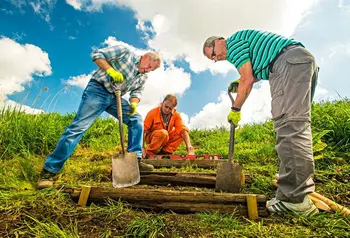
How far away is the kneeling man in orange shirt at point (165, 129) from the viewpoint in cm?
554

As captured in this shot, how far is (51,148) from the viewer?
5359mm

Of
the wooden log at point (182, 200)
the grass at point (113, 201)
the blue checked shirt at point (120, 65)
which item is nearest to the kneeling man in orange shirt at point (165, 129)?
the grass at point (113, 201)

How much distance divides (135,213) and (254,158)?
2885 mm

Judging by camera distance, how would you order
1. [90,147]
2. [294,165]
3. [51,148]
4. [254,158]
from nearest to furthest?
[294,165]
[254,158]
[51,148]
[90,147]

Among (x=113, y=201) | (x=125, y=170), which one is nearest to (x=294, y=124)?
(x=113, y=201)

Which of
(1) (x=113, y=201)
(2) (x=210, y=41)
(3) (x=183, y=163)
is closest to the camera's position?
(1) (x=113, y=201)

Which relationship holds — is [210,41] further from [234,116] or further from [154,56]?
[154,56]

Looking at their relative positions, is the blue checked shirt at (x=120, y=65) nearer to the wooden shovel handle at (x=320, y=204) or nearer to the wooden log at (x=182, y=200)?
the wooden log at (x=182, y=200)

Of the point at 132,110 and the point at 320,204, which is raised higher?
the point at 132,110

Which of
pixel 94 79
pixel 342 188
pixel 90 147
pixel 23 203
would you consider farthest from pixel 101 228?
pixel 90 147

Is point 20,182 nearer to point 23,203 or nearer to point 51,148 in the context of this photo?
point 23,203

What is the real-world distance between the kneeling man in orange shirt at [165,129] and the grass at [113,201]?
842 millimetres

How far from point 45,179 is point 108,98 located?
1.28m

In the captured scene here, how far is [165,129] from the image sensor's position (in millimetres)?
5699
